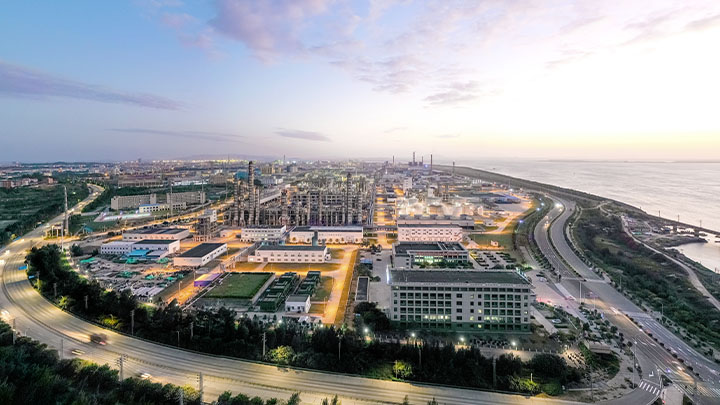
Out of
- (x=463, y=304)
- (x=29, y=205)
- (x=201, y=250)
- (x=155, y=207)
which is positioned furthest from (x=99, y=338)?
(x=29, y=205)

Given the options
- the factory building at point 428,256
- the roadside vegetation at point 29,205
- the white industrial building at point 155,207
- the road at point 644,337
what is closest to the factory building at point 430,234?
the factory building at point 428,256

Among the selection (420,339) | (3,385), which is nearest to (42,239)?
(3,385)

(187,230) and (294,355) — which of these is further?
(187,230)

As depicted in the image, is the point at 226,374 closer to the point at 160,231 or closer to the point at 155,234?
the point at 155,234

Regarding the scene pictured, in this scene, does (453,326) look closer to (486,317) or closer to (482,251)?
(486,317)

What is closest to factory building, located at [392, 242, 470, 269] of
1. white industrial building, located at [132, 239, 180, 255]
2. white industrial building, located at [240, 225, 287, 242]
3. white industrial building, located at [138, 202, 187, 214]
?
white industrial building, located at [240, 225, 287, 242]

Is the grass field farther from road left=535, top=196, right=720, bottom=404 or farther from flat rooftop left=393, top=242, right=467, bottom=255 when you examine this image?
road left=535, top=196, right=720, bottom=404

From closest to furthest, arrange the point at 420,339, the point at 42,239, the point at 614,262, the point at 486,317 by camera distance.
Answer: the point at 420,339 < the point at 486,317 < the point at 614,262 < the point at 42,239
